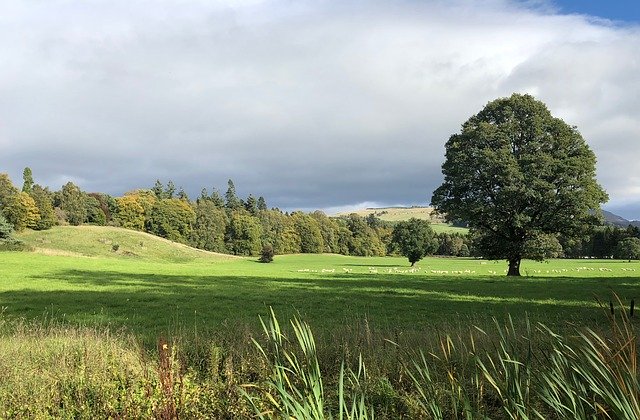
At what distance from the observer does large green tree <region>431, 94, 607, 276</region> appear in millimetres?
33688

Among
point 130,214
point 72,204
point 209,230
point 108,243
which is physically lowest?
point 108,243

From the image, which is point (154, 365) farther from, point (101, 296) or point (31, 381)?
point (101, 296)

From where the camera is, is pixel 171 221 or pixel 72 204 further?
pixel 171 221

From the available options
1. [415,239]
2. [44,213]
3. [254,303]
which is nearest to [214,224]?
[44,213]

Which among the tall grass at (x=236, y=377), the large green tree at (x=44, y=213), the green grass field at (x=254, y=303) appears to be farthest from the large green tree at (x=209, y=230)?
the tall grass at (x=236, y=377)

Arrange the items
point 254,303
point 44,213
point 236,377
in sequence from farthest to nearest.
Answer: point 44,213
point 254,303
point 236,377

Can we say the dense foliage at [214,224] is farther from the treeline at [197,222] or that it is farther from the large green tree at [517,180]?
the large green tree at [517,180]

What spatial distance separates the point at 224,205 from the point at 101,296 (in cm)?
13271

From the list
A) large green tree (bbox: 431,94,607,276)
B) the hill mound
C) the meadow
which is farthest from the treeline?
the meadow

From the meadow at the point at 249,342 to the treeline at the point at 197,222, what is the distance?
58068 mm

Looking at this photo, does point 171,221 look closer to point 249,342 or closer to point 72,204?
point 72,204

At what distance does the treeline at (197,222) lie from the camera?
282 ft

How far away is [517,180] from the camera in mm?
33656

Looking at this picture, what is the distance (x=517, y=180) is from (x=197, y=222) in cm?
9342
